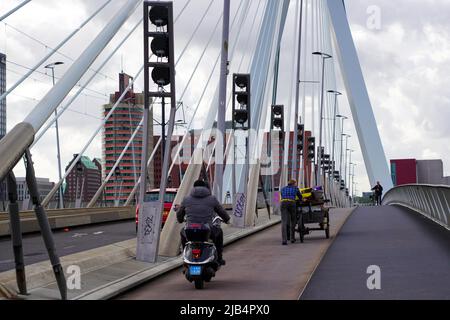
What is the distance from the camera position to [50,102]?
384 inches

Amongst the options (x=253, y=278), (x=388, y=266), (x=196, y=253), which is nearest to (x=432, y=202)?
(x=388, y=266)

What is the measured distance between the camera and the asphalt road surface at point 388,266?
9406mm

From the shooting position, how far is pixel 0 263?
50.4 feet

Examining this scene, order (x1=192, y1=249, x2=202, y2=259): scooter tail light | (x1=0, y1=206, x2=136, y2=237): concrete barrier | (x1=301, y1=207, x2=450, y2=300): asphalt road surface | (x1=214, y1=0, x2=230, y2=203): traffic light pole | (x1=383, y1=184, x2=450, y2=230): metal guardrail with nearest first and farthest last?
(x1=301, y1=207, x2=450, y2=300): asphalt road surface < (x1=192, y1=249, x2=202, y2=259): scooter tail light < (x1=383, y1=184, x2=450, y2=230): metal guardrail < (x1=214, y1=0, x2=230, y2=203): traffic light pole < (x1=0, y1=206, x2=136, y2=237): concrete barrier

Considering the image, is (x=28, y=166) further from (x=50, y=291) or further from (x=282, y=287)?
(x=282, y=287)

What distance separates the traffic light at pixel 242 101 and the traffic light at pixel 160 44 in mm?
10304

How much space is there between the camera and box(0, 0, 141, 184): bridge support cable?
7504 mm

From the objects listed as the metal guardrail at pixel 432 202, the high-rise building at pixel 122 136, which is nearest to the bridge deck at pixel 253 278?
the metal guardrail at pixel 432 202

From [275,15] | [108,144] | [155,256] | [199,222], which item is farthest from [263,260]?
[108,144]

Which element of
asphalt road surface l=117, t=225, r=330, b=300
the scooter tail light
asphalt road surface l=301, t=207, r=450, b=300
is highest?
the scooter tail light

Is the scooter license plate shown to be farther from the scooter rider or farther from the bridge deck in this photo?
the scooter rider

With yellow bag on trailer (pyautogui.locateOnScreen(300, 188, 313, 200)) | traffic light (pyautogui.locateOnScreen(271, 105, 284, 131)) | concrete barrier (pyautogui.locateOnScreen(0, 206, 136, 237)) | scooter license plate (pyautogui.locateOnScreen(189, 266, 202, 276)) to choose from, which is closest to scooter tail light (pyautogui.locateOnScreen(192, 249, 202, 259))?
scooter license plate (pyautogui.locateOnScreen(189, 266, 202, 276))

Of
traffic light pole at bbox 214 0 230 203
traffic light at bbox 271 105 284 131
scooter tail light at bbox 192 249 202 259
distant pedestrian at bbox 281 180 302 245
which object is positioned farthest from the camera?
traffic light at bbox 271 105 284 131

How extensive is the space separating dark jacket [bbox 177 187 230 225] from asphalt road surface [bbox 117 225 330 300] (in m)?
1.00
